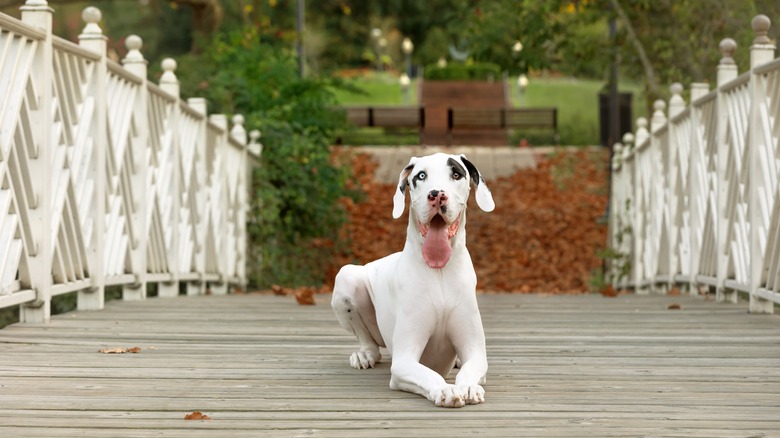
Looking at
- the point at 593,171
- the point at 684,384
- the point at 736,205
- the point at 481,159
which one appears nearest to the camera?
the point at 684,384

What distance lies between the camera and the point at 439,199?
440 cm

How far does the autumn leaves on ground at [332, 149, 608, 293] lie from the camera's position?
60.5ft

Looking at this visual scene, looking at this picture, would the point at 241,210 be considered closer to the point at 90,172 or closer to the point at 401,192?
the point at 90,172

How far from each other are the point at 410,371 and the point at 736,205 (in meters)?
4.53

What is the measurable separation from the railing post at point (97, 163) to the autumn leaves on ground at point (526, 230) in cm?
896

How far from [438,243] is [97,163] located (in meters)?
3.64

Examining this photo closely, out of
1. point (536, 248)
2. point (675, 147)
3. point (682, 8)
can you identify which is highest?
point (682, 8)

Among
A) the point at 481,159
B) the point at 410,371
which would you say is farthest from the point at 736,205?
the point at 481,159

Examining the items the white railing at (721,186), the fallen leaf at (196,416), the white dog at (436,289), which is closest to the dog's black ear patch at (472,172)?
the white dog at (436,289)

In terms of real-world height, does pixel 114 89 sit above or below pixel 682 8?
below

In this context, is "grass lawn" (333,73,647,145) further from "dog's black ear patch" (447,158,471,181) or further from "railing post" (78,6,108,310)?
"dog's black ear patch" (447,158,471,181)

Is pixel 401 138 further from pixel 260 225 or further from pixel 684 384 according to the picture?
pixel 684 384

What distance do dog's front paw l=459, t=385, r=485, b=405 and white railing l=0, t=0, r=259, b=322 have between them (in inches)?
101

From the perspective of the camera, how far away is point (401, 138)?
33.6 meters
